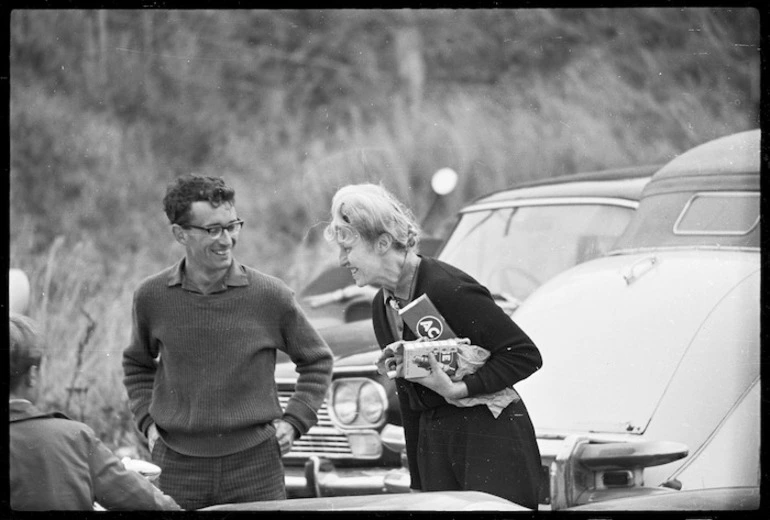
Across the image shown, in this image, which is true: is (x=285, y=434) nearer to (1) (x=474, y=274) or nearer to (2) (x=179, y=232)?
(2) (x=179, y=232)

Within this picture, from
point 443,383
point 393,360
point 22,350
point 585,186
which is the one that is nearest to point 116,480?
point 22,350

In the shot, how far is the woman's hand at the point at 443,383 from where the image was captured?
3.78 meters

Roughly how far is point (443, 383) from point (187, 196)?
115cm

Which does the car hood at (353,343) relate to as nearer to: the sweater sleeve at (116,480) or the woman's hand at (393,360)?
the woman's hand at (393,360)

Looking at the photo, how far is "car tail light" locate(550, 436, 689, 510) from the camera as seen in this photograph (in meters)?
4.17

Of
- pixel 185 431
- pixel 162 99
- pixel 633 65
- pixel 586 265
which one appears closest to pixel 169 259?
pixel 162 99

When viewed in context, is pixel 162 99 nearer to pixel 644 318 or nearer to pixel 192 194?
pixel 192 194

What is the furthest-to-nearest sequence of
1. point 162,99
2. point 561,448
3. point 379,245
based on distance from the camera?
point 162,99 < point 561,448 < point 379,245

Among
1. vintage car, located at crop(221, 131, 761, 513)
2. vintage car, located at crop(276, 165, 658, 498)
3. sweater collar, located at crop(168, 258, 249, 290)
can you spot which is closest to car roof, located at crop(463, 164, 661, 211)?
vintage car, located at crop(276, 165, 658, 498)

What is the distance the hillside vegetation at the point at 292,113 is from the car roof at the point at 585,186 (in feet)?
0.24

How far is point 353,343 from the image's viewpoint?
5.24 m

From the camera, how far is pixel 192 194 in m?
4.16

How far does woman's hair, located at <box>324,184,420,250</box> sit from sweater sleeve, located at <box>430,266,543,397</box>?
0.26 meters

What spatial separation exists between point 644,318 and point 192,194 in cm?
172
